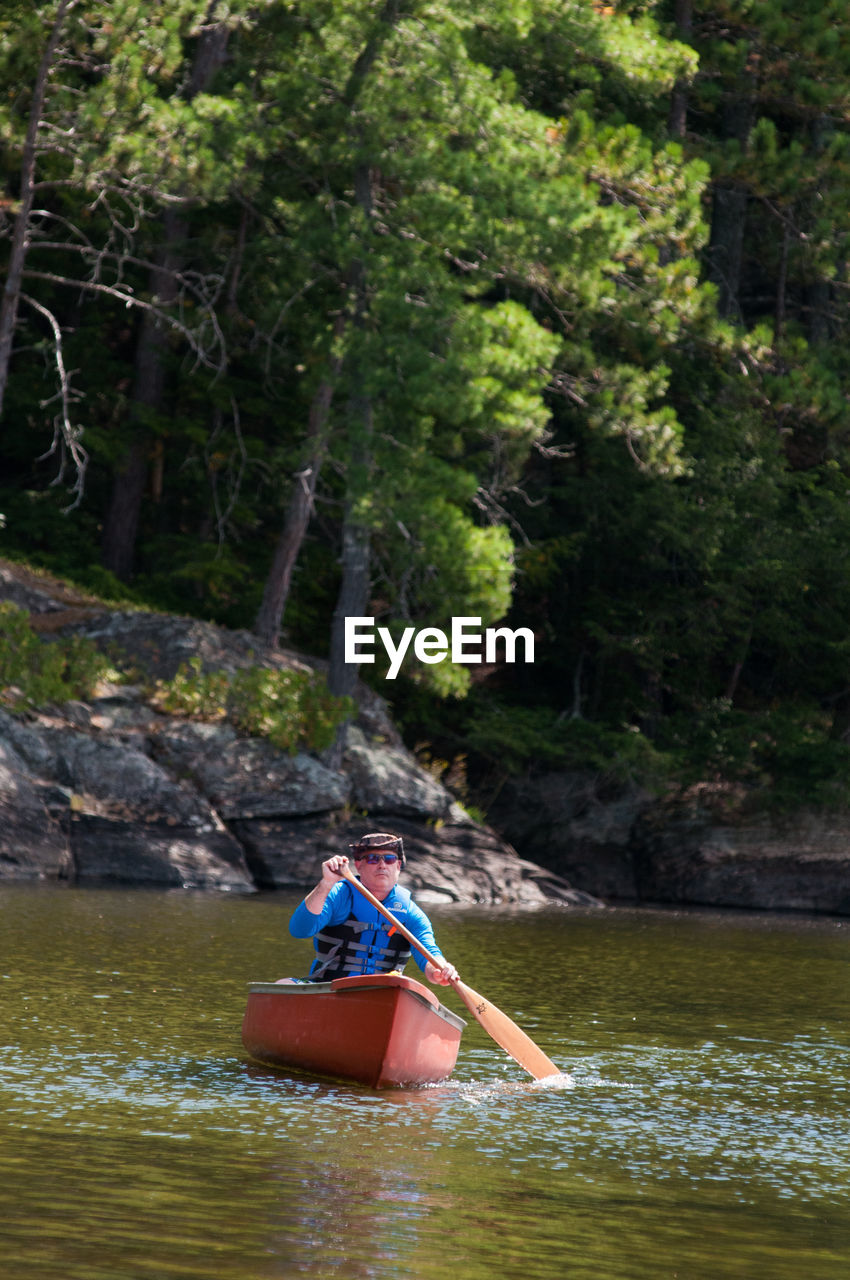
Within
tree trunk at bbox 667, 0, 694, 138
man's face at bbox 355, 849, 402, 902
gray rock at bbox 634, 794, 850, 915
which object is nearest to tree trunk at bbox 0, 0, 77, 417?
tree trunk at bbox 667, 0, 694, 138

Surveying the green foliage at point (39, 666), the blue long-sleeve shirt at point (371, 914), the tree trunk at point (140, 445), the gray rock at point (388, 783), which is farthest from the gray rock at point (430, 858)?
the blue long-sleeve shirt at point (371, 914)

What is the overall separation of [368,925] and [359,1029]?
69cm

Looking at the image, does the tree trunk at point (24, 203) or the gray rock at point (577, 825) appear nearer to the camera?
the tree trunk at point (24, 203)

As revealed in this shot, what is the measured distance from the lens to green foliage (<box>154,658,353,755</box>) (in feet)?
78.1

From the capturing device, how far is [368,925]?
987 cm

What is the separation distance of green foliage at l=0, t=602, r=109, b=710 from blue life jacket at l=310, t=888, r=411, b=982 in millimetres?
13370

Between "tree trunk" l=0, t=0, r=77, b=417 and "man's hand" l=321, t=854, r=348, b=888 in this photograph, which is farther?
"tree trunk" l=0, t=0, r=77, b=417

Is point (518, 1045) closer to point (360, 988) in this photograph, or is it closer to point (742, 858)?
point (360, 988)

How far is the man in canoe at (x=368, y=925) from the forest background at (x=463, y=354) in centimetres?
1371

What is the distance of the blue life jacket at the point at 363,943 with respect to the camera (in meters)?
9.85

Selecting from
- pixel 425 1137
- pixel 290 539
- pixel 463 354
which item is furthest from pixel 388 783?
pixel 425 1137

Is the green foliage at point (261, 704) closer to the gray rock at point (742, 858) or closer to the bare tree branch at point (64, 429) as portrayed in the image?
the bare tree branch at point (64, 429)

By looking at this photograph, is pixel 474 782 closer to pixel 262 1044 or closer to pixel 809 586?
pixel 809 586

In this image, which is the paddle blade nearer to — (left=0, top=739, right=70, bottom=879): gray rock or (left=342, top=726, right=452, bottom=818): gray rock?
(left=0, top=739, right=70, bottom=879): gray rock
